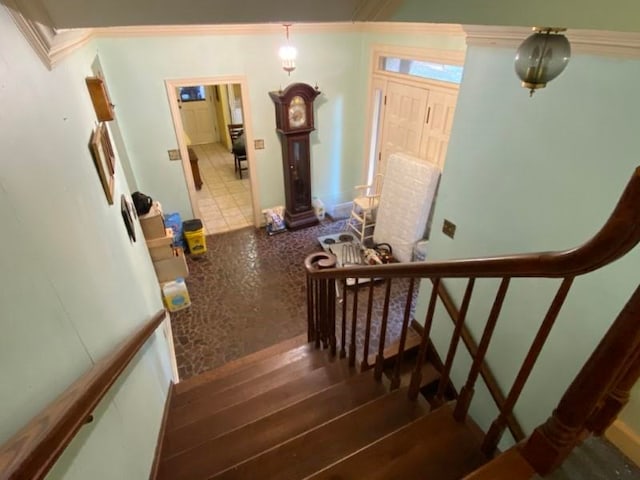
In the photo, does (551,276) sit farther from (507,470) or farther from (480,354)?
(507,470)

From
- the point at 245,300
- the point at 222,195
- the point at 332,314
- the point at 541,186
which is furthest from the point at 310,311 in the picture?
the point at 222,195

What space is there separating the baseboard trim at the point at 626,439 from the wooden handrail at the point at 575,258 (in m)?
1.12

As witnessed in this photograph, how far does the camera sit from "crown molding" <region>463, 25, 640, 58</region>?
4.60 ft

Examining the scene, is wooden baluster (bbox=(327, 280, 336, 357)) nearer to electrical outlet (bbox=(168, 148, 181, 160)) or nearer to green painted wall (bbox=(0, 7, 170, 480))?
green painted wall (bbox=(0, 7, 170, 480))

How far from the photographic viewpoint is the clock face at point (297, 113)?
4.45 meters

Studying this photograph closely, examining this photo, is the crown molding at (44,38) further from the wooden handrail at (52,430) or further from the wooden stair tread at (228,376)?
the wooden stair tread at (228,376)

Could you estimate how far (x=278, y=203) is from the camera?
5238 millimetres

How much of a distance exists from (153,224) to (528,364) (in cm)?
334

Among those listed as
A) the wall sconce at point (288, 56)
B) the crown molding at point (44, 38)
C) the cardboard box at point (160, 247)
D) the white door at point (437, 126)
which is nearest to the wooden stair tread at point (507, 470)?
the crown molding at point (44, 38)

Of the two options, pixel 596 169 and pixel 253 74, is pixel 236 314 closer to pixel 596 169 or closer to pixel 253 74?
pixel 253 74

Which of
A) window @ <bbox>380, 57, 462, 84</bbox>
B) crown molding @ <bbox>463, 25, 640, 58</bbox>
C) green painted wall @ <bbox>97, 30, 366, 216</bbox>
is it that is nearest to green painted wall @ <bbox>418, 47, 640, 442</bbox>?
crown molding @ <bbox>463, 25, 640, 58</bbox>

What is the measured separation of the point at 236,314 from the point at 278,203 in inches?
81.8

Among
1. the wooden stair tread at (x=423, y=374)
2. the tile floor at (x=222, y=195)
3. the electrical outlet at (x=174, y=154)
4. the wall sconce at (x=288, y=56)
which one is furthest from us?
the tile floor at (x=222, y=195)

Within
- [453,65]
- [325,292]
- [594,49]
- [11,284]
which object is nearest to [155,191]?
[325,292]
